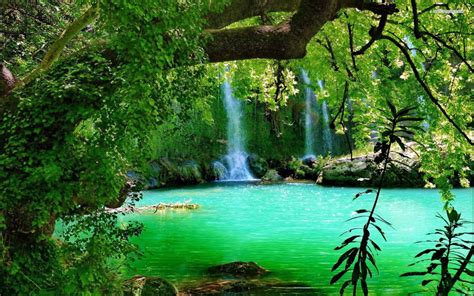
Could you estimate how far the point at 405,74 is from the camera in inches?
352

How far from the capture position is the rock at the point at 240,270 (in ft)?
29.9

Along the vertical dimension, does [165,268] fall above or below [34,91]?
below

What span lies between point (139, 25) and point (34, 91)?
142 centimetres

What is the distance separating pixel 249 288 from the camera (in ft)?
27.2

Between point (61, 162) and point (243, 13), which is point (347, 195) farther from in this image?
point (61, 162)

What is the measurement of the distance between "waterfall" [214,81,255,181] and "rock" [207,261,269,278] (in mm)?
18466

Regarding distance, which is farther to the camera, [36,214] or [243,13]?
[243,13]

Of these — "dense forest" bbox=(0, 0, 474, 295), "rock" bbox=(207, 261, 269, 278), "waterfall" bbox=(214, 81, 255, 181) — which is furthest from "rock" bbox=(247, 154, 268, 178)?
"dense forest" bbox=(0, 0, 474, 295)

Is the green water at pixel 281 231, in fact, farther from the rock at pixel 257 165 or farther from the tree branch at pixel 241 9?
the rock at pixel 257 165

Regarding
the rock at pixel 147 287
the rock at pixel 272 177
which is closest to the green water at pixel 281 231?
the rock at pixel 147 287

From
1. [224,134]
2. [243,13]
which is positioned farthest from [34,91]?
[224,134]

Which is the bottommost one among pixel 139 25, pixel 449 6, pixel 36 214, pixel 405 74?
pixel 36 214

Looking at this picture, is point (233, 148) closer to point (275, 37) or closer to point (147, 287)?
point (147, 287)

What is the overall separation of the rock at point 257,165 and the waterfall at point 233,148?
0.78 ft
